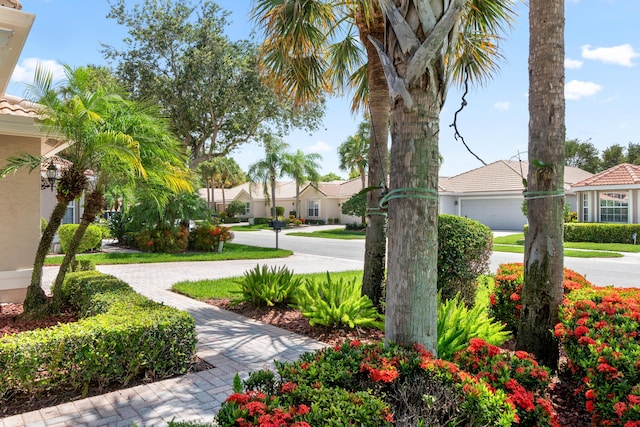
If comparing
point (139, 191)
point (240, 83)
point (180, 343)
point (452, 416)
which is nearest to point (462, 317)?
point (452, 416)

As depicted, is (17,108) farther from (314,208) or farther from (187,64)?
(314,208)

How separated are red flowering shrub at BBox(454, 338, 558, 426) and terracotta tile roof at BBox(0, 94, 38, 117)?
7.52m

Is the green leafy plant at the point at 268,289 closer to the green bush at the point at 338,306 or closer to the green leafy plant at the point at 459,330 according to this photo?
the green bush at the point at 338,306

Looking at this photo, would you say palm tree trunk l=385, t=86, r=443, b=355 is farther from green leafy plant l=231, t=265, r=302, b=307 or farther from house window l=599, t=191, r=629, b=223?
house window l=599, t=191, r=629, b=223

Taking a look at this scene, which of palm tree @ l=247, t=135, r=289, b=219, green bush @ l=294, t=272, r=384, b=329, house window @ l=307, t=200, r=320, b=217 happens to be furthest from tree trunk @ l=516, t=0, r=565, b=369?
house window @ l=307, t=200, r=320, b=217

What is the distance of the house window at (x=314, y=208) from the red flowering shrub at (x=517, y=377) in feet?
138

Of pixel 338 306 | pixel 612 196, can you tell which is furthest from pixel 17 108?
pixel 612 196

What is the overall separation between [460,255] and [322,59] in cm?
432

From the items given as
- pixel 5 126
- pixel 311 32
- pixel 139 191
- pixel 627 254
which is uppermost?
pixel 311 32

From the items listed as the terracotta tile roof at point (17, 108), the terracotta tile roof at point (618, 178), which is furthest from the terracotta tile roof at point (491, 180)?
the terracotta tile roof at point (17, 108)

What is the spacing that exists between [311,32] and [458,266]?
435 cm

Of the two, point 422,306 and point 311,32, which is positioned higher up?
point 311,32

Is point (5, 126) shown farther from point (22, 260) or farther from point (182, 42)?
point (182, 42)

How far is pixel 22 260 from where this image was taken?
780cm
